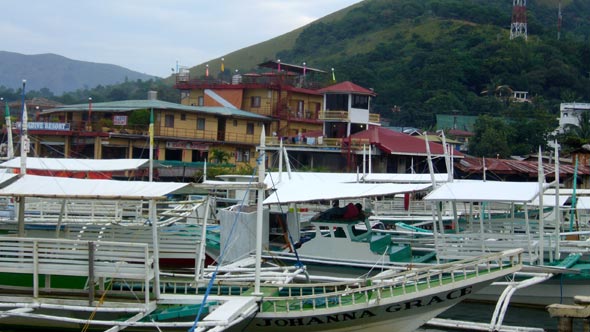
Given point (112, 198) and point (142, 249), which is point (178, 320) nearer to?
point (142, 249)

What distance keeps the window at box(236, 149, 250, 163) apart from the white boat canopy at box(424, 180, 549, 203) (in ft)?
123

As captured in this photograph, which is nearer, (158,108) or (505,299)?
(505,299)

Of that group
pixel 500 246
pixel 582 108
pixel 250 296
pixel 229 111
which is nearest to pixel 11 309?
pixel 250 296

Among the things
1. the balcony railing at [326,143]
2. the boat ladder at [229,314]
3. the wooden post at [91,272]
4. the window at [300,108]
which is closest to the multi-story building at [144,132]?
the balcony railing at [326,143]

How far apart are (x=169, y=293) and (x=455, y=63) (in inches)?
3608

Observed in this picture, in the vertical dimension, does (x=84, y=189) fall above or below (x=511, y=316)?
above

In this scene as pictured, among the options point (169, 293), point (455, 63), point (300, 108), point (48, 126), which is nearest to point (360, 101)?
point (300, 108)

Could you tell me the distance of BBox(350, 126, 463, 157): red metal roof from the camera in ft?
173

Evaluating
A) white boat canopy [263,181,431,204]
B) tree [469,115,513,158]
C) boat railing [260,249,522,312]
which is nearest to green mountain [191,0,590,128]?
tree [469,115,513,158]

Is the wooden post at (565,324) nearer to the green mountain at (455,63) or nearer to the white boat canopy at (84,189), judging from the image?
the white boat canopy at (84,189)

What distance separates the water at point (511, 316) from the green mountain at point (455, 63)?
65.3 meters

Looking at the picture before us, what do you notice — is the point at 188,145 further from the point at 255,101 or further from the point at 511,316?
the point at 511,316

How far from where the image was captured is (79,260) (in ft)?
44.5

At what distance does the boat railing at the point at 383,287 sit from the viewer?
1450 cm
